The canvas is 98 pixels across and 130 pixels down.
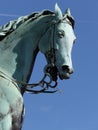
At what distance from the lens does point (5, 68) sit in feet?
33.2

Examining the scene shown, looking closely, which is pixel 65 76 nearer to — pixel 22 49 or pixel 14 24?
pixel 22 49

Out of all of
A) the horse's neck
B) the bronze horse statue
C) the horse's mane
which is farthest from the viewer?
the horse's mane

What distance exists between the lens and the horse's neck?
400 inches

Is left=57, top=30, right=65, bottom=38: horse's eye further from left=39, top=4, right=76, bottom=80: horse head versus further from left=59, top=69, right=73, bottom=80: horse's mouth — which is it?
left=59, top=69, right=73, bottom=80: horse's mouth

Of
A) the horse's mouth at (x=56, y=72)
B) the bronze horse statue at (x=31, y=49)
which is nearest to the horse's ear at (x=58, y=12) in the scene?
the bronze horse statue at (x=31, y=49)

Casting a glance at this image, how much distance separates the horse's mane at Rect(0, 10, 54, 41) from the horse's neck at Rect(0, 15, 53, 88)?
0.25ft

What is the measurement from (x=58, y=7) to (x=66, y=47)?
0.75 meters

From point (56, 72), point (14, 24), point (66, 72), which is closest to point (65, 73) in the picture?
point (66, 72)

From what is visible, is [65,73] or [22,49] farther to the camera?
[22,49]

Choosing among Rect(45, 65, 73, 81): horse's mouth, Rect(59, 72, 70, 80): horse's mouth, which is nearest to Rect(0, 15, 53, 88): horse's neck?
Rect(45, 65, 73, 81): horse's mouth

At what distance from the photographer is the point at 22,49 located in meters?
10.3

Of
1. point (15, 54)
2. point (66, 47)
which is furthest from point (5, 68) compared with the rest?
point (66, 47)

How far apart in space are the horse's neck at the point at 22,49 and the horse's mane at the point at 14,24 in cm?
8

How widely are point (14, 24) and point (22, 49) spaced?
1.61 ft
